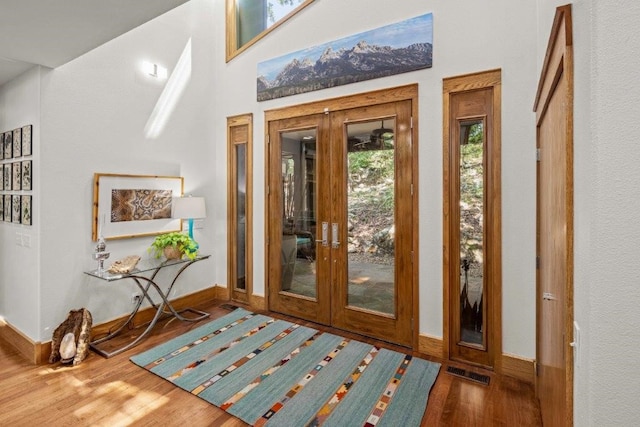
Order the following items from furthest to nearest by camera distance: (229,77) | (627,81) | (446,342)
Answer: (229,77)
(446,342)
(627,81)

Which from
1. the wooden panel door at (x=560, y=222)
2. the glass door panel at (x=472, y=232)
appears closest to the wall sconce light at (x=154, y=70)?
the glass door panel at (x=472, y=232)

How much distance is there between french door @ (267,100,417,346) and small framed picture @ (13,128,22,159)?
8.04ft

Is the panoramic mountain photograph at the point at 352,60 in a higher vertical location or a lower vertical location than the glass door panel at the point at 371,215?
higher

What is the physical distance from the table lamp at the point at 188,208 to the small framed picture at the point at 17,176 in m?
1.39

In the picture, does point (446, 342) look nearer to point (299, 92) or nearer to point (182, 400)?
point (182, 400)

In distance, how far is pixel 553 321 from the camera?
1626 millimetres

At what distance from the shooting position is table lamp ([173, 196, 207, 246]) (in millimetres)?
3762

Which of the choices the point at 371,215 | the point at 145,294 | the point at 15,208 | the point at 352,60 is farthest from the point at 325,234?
the point at 15,208

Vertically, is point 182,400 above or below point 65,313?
below

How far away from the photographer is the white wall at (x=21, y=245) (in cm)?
294

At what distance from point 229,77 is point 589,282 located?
463cm

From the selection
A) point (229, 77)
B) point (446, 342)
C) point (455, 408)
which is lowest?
point (455, 408)

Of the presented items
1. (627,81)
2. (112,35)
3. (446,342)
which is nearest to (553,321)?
(627,81)

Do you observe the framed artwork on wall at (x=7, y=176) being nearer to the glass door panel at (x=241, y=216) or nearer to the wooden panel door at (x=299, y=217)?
the glass door panel at (x=241, y=216)
